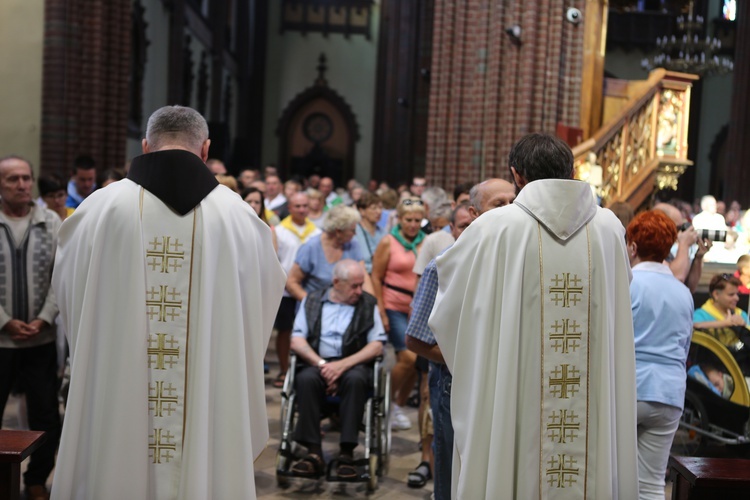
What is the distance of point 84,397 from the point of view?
12.3 ft

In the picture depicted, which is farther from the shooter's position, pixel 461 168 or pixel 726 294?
pixel 461 168

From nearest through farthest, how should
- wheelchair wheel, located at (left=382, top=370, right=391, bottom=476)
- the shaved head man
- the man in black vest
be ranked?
1. the shaved head man
2. the man in black vest
3. wheelchair wheel, located at (left=382, top=370, right=391, bottom=476)

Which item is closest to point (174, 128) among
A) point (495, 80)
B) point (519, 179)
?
point (519, 179)

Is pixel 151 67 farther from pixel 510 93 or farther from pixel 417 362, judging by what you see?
pixel 417 362

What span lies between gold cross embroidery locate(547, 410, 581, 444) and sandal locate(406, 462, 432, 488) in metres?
2.63

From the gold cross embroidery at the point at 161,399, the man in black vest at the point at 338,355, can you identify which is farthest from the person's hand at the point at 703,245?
the gold cross embroidery at the point at 161,399

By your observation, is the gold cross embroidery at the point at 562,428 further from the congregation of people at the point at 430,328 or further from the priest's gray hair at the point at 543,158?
the priest's gray hair at the point at 543,158

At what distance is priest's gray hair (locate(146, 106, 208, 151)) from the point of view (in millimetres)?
3852

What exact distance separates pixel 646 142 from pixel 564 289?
7598 mm

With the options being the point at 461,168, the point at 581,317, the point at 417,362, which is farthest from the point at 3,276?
the point at 461,168

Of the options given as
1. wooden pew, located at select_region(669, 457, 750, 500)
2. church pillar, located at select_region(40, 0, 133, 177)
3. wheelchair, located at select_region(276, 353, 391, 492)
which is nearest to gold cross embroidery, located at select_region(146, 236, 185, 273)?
wooden pew, located at select_region(669, 457, 750, 500)

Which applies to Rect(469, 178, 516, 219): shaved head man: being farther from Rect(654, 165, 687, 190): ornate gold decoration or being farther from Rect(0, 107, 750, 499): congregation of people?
Rect(654, 165, 687, 190): ornate gold decoration

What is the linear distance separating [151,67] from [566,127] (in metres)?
11.6

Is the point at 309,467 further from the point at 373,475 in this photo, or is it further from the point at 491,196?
the point at 491,196
